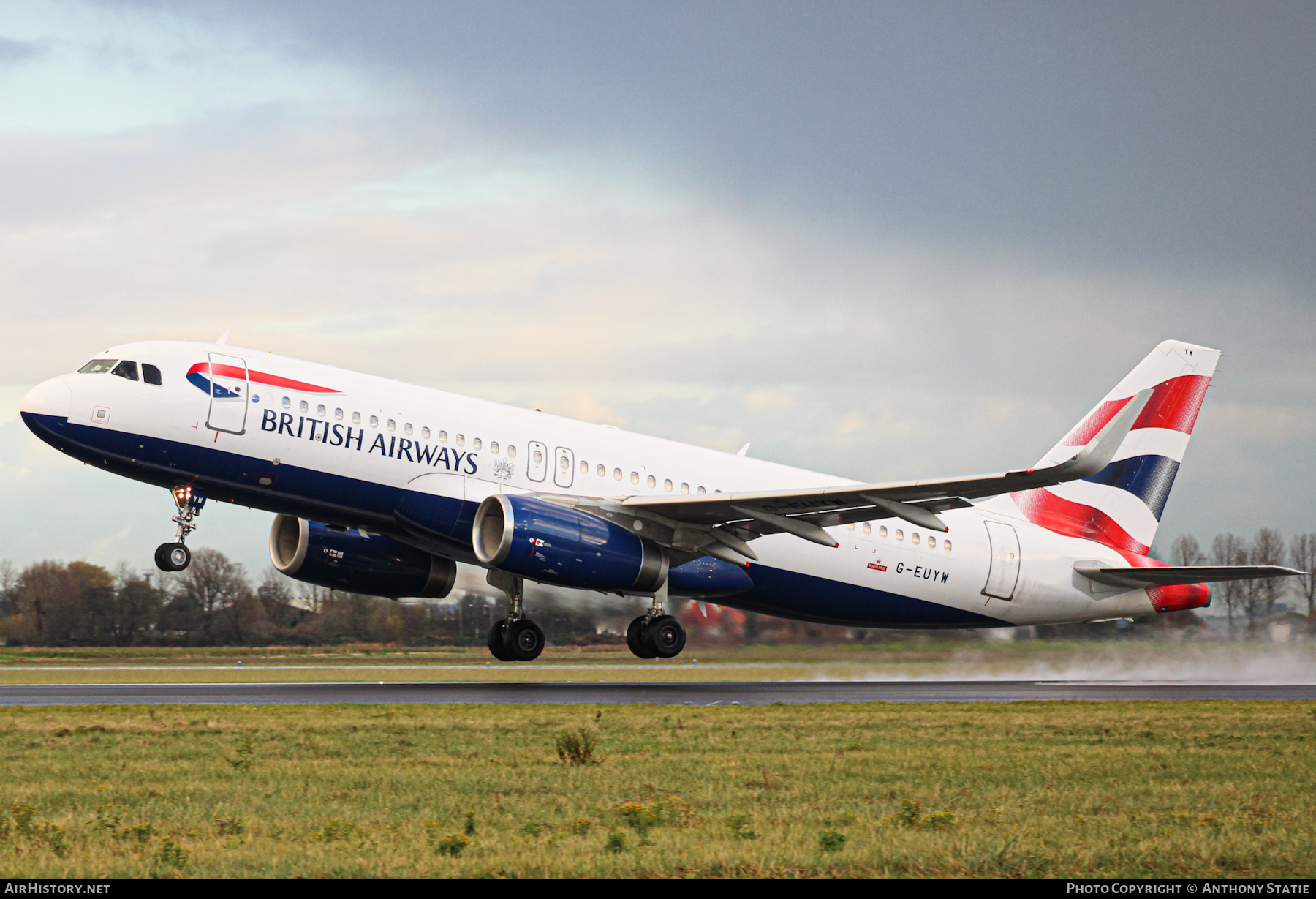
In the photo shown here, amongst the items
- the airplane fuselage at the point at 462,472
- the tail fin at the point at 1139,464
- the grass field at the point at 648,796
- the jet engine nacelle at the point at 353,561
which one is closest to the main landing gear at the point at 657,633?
the airplane fuselage at the point at 462,472

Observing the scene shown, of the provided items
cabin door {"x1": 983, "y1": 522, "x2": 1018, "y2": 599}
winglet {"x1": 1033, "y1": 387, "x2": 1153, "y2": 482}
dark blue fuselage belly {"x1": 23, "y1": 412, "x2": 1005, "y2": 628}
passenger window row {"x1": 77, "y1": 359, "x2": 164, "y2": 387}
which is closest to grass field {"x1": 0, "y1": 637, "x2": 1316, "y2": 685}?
cabin door {"x1": 983, "y1": 522, "x2": 1018, "y2": 599}

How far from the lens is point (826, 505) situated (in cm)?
2628

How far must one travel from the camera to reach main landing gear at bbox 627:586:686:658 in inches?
1075

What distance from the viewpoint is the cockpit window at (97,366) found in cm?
2384

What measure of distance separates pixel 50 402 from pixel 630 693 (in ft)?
39.8

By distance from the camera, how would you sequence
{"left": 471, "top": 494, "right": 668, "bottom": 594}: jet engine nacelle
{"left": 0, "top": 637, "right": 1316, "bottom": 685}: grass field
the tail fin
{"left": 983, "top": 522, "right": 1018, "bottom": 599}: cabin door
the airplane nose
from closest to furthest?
the airplane nose, {"left": 471, "top": 494, "right": 668, "bottom": 594}: jet engine nacelle, {"left": 0, "top": 637, "right": 1316, "bottom": 685}: grass field, {"left": 983, "top": 522, "right": 1018, "bottom": 599}: cabin door, the tail fin

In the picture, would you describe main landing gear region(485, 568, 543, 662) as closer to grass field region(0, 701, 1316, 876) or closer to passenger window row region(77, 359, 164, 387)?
passenger window row region(77, 359, 164, 387)

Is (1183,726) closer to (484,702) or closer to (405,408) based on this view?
(484,702)

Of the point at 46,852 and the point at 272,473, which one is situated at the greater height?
the point at 272,473

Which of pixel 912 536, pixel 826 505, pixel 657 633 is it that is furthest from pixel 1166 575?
pixel 657 633

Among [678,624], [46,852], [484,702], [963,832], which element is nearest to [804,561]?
[678,624]

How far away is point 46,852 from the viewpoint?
851 centimetres

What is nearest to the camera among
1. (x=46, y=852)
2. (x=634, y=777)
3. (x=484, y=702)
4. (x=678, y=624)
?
(x=46, y=852)

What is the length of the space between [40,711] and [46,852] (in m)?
11.8
